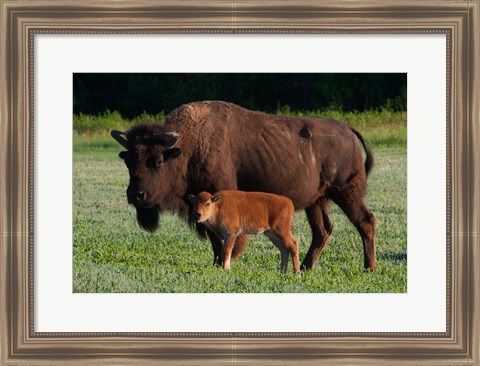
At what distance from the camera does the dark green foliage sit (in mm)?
24250

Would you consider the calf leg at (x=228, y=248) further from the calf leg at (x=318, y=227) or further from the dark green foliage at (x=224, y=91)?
the dark green foliage at (x=224, y=91)

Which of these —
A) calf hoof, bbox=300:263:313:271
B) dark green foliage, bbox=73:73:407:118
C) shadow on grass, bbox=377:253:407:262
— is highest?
dark green foliage, bbox=73:73:407:118

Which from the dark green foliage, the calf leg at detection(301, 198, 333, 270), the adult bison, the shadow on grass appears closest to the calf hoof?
the adult bison

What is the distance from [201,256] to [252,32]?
13.5 feet

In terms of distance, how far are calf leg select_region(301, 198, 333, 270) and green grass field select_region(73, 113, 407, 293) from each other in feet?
→ 0.65

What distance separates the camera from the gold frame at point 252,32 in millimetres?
9469

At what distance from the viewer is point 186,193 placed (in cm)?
1208

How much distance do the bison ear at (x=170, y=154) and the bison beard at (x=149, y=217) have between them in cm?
67

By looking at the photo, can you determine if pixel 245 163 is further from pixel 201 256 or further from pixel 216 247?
pixel 201 256

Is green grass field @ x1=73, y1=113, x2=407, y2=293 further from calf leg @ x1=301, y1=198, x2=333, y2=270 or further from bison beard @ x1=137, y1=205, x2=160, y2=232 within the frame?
bison beard @ x1=137, y1=205, x2=160, y2=232

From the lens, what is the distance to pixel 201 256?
513 inches

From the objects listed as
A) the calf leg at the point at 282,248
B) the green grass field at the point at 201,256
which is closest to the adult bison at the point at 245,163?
the calf leg at the point at 282,248

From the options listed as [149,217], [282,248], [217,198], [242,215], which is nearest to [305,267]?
[282,248]

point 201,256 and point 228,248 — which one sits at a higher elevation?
point 228,248
